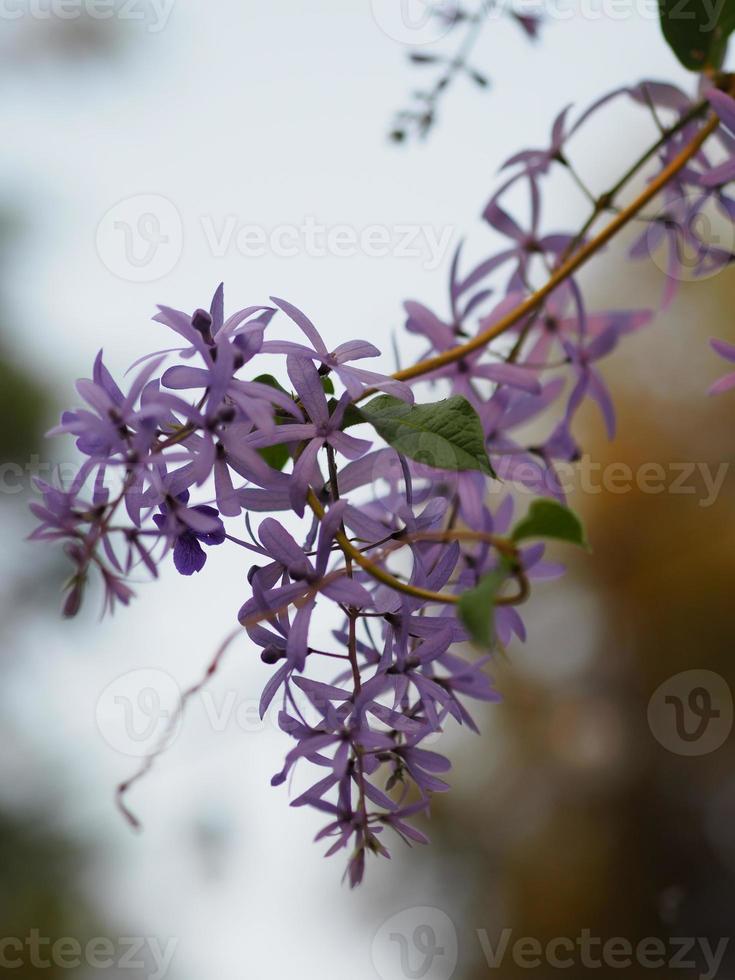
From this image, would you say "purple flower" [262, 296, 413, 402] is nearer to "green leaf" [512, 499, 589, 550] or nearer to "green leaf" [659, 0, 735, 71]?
"green leaf" [512, 499, 589, 550]

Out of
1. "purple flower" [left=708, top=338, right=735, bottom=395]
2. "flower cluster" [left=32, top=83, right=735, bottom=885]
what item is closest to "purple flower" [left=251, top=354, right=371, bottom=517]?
"flower cluster" [left=32, top=83, right=735, bottom=885]

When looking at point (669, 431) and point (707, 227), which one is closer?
point (707, 227)

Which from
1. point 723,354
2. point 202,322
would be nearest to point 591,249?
point 723,354

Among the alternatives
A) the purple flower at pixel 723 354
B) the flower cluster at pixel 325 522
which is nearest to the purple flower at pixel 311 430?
the flower cluster at pixel 325 522

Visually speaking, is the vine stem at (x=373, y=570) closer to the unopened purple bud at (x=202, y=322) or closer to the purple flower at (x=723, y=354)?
the unopened purple bud at (x=202, y=322)

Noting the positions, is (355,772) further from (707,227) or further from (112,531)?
(707,227)

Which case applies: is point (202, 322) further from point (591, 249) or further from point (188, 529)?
point (591, 249)

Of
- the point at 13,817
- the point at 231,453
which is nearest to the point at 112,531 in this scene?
the point at 231,453
